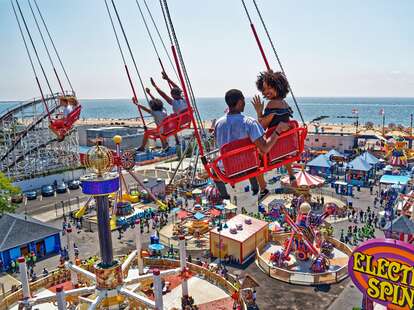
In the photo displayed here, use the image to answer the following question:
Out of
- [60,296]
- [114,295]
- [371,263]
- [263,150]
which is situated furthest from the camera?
[114,295]

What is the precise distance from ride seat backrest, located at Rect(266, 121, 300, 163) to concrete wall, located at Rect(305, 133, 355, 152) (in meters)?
46.2

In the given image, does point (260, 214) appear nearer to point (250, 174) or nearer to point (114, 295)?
point (114, 295)

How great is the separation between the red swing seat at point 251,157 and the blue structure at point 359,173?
31.1m

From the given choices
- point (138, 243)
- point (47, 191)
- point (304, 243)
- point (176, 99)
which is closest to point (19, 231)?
point (138, 243)

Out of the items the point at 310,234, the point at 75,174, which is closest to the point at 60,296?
the point at 310,234

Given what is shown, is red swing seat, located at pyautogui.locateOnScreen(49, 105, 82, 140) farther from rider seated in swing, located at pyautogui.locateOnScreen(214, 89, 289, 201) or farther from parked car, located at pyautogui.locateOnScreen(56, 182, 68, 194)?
parked car, located at pyautogui.locateOnScreen(56, 182, 68, 194)

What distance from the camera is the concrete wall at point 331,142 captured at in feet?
168

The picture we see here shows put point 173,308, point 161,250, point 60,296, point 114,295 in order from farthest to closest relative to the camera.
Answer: point 161,250 → point 173,308 → point 114,295 → point 60,296

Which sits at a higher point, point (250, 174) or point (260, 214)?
point (250, 174)

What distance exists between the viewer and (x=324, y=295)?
1677 cm

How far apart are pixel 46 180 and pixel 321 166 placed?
29.5 metres

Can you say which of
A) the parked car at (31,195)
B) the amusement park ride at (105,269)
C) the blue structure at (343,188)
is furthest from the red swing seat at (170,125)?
the parked car at (31,195)

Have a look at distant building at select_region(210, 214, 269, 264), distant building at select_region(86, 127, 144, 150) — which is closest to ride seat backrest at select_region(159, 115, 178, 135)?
distant building at select_region(210, 214, 269, 264)

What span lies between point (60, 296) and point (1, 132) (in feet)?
114
